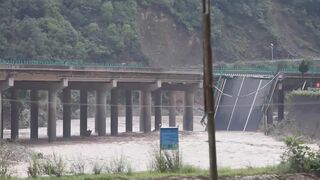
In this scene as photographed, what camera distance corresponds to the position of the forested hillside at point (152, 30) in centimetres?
8744

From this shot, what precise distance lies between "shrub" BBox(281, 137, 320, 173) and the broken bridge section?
42.8 m

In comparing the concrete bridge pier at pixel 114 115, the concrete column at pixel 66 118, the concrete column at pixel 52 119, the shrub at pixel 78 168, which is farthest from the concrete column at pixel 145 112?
the shrub at pixel 78 168

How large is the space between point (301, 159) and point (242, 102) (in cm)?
4556

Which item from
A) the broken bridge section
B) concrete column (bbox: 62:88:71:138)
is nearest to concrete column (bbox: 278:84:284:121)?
the broken bridge section

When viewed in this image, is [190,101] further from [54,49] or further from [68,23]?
[68,23]

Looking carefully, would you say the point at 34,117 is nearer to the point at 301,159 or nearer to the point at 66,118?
the point at 66,118

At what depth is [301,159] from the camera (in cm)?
1588

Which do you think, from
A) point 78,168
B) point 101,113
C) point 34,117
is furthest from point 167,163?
point 34,117

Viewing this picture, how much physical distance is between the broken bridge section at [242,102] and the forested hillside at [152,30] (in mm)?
30926

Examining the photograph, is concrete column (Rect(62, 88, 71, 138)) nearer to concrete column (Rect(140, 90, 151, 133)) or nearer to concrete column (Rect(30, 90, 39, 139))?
concrete column (Rect(30, 90, 39, 139))

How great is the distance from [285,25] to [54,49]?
52873mm

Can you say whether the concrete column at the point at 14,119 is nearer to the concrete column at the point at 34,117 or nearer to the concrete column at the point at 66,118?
the concrete column at the point at 34,117

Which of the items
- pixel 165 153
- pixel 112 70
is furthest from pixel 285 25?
pixel 165 153

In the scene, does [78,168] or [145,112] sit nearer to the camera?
[78,168]
